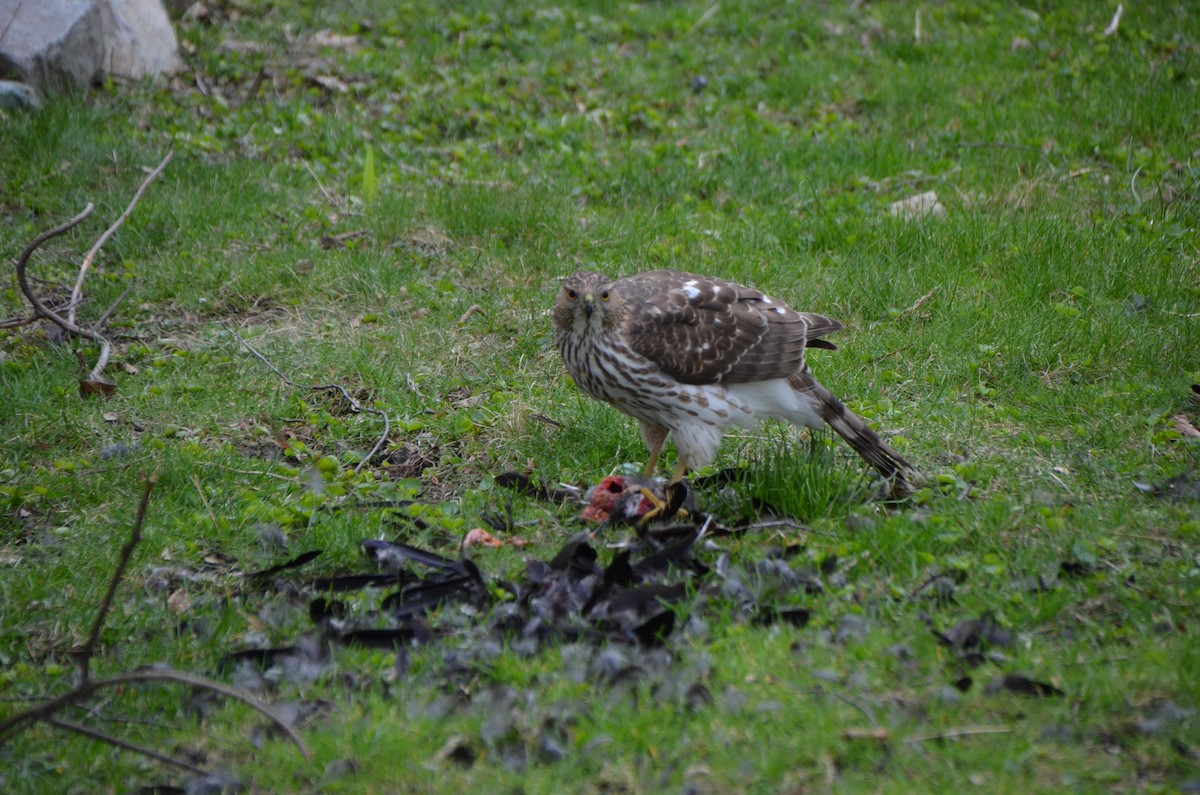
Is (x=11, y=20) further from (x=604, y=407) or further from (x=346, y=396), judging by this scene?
(x=604, y=407)

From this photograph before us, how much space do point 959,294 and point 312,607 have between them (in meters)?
4.52

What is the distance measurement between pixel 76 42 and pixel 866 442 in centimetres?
775

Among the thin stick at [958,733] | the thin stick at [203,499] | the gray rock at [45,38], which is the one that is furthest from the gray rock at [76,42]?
the thin stick at [958,733]

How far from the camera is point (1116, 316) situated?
21.6 ft

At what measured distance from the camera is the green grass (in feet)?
11.9

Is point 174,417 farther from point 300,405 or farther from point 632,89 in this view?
point 632,89

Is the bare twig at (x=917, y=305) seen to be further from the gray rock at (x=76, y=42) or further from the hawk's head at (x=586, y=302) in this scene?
the gray rock at (x=76, y=42)

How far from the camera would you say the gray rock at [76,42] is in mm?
9156

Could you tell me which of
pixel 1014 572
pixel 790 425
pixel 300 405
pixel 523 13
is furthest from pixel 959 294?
pixel 523 13

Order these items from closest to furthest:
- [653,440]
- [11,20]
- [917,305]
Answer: [653,440] < [917,305] < [11,20]

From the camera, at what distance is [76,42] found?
30.7 feet

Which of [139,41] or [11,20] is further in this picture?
[139,41]

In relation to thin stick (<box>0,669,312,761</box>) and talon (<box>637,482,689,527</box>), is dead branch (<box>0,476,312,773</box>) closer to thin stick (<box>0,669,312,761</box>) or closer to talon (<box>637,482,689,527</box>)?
thin stick (<box>0,669,312,761</box>)

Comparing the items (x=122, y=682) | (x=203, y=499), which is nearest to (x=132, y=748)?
(x=122, y=682)
